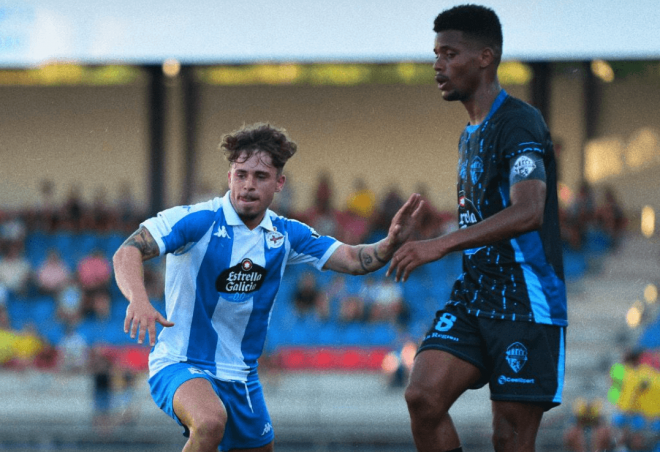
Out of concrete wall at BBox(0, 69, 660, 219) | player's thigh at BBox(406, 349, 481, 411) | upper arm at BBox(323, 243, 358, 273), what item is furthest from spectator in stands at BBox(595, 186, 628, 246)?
player's thigh at BBox(406, 349, 481, 411)

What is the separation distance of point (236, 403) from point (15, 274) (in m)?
12.7

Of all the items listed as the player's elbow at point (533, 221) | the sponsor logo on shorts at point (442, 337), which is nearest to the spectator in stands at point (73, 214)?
the sponsor logo on shorts at point (442, 337)

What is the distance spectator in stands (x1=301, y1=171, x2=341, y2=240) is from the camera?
1638cm

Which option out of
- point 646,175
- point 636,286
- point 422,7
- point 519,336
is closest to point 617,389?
point 636,286

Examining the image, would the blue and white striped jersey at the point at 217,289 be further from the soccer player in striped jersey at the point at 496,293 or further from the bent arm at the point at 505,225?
the bent arm at the point at 505,225

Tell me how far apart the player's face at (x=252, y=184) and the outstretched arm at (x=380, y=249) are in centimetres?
49

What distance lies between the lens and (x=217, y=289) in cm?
460

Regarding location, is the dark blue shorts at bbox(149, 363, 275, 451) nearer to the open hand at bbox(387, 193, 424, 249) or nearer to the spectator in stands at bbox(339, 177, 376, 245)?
the open hand at bbox(387, 193, 424, 249)

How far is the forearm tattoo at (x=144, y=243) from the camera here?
4273 millimetres

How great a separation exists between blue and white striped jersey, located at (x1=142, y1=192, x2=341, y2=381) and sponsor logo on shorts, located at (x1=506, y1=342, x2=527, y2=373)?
1216 mm

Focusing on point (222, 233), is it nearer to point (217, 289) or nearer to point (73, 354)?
point (217, 289)

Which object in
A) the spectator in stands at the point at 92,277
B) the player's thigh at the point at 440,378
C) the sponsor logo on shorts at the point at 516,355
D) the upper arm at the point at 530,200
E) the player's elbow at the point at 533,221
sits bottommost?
the spectator in stands at the point at 92,277

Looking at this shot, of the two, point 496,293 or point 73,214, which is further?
point 73,214

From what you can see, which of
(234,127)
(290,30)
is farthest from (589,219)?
(234,127)
